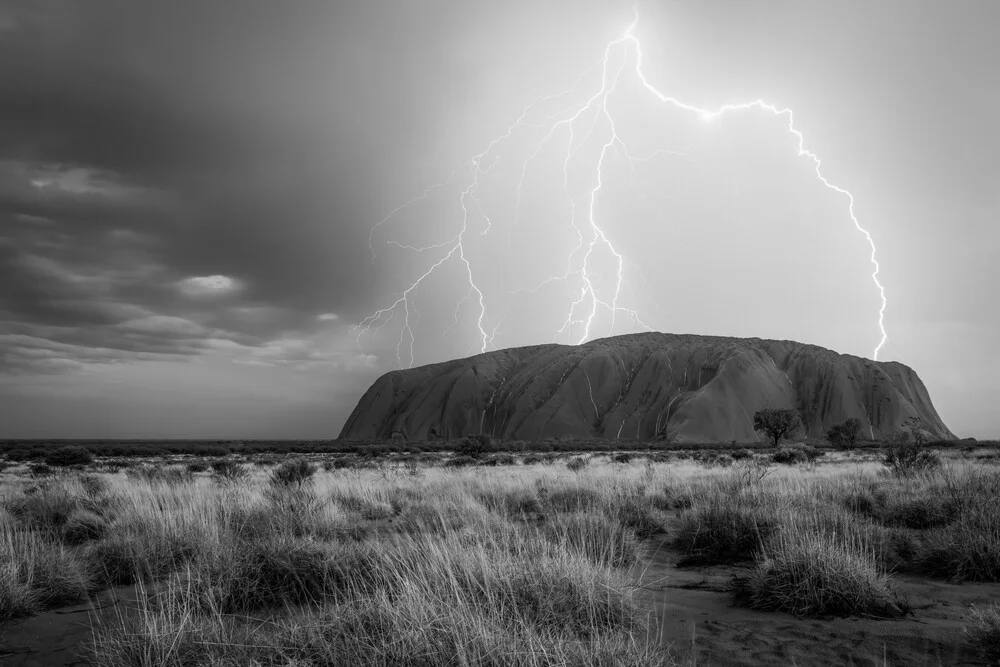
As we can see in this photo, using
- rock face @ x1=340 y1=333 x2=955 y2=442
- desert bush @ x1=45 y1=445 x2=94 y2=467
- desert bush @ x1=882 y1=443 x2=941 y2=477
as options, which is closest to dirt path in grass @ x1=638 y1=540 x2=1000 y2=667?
desert bush @ x1=882 y1=443 x2=941 y2=477

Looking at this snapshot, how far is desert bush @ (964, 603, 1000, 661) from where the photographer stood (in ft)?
10.9

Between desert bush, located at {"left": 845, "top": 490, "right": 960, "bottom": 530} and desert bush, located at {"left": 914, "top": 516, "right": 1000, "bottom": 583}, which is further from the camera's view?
desert bush, located at {"left": 845, "top": 490, "right": 960, "bottom": 530}

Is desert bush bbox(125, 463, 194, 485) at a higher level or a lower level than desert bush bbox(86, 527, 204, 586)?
lower

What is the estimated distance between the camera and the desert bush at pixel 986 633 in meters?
3.31

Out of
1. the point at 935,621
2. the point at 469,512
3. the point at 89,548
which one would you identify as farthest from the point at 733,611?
the point at 89,548

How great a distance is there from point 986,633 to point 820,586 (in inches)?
43.3

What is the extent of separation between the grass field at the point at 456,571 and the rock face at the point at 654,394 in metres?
74.6

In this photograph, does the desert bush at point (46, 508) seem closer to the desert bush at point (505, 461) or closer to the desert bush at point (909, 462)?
the desert bush at point (909, 462)

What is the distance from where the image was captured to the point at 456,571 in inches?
162

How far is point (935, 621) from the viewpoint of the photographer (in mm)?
4012

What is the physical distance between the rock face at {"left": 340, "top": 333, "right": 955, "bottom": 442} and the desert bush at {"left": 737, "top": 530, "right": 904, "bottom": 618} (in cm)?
7720

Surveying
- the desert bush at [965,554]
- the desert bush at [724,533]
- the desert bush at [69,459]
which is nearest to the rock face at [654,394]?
the desert bush at [69,459]

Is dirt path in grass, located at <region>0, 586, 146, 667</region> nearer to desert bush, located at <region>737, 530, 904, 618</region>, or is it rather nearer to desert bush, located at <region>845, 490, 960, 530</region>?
desert bush, located at <region>737, 530, 904, 618</region>

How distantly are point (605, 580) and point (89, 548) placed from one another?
652cm
